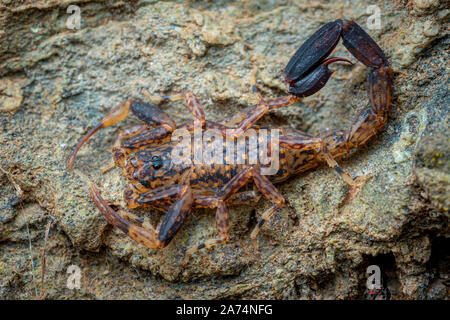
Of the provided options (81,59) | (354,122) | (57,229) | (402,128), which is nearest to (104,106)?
(81,59)

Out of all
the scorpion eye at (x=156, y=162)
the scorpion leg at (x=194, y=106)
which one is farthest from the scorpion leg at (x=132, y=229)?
the scorpion leg at (x=194, y=106)

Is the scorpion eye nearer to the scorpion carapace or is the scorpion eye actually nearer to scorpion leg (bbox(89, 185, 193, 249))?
the scorpion carapace

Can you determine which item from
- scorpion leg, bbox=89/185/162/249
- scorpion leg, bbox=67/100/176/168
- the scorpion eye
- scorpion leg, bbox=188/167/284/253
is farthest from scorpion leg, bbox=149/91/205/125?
scorpion leg, bbox=89/185/162/249

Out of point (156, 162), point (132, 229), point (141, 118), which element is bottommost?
point (132, 229)

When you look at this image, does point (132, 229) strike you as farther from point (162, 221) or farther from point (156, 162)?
point (156, 162)

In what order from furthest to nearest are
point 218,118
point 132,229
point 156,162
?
point 218,118
point 156,162
point 132,229

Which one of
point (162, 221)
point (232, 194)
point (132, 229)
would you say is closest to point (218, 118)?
point (232, 194)
